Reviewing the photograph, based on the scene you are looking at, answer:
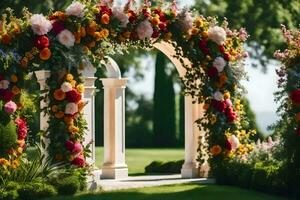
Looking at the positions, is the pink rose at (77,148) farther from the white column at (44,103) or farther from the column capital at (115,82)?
the column capital at (115,82)

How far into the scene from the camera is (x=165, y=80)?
130 ft

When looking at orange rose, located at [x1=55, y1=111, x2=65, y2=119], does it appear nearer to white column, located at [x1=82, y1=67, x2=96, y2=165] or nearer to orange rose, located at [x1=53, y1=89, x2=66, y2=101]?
orange rose, located at [x1=53, y1=89, x2=66, y2=101]

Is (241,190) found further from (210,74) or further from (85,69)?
(85,69)

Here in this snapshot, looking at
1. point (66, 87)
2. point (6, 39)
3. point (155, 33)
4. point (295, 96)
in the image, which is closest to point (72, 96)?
point (66, 87)

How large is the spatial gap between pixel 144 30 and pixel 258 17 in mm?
19472

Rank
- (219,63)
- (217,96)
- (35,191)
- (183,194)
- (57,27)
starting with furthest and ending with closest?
(217,96)
(219,63)
(57,27)
(183,194)
(35,191)

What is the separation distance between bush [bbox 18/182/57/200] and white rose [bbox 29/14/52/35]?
269cm

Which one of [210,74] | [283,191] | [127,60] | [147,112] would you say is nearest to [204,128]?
[210,74]

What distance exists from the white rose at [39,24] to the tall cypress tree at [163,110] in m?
25.8

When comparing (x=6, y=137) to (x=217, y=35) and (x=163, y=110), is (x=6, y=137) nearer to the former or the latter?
(x=217, y=35)

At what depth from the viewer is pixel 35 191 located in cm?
1284

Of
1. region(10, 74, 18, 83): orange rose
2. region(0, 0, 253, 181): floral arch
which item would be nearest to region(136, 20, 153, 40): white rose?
region(0, 0, 253, 181): floral arch

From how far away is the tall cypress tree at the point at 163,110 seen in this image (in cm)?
3947

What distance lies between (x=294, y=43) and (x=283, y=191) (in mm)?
2760
